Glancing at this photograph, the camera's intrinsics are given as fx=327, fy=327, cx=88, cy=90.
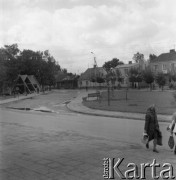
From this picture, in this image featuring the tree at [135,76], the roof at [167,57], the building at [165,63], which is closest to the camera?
the tree at [135,76]

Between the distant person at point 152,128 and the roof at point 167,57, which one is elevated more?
the roof at point 167,57

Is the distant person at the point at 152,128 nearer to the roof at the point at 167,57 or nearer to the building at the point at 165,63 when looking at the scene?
the building at the point at 165,63

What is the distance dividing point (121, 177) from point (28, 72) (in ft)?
246

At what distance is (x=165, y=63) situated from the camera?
69.9 metres

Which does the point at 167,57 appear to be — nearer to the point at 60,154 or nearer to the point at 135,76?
the point at 135,76

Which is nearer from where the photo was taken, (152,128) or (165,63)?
(152,128)

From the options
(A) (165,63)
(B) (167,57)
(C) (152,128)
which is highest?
(B) (167,57)

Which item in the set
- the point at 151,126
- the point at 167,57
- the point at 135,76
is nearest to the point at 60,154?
the point at 151,126

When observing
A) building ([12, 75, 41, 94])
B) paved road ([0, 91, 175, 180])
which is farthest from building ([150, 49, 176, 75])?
paved road ([0, 91, 175, 180])

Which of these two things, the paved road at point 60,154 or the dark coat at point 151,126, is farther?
the dark coat at point 151,126

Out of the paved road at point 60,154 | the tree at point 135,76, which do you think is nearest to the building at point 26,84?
the tree at point 135,76

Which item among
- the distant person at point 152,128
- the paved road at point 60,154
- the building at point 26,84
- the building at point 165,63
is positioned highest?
the building at point 165,63

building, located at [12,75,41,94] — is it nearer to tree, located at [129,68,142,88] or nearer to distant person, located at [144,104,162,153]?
tree, located at [129,68,142,88]

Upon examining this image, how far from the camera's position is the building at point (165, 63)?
66688 millimetres
